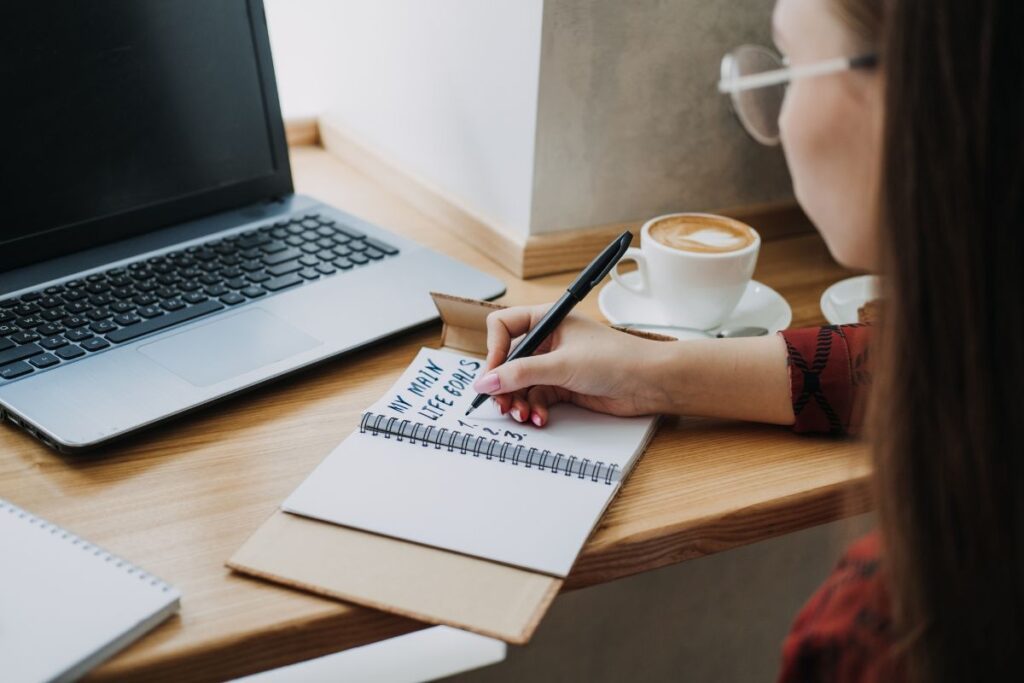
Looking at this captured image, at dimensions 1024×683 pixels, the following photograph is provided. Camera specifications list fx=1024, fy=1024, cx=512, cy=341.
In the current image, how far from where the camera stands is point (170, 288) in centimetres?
88

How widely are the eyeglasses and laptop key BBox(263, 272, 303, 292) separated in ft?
1.34

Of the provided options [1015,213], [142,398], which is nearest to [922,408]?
[1015,213]

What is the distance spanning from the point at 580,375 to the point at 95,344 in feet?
1.23

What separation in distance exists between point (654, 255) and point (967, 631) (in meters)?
0.46

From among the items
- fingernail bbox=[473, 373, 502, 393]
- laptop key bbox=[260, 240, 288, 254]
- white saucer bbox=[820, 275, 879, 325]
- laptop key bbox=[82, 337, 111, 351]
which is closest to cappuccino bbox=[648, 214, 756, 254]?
white saucer bbox=[820, 275, 879, 325]

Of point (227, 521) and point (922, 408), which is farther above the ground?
point (922, 408)

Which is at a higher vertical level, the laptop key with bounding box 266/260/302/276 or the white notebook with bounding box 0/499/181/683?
the white notebook with bounding box 0/499/181/683

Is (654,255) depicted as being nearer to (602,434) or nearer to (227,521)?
(602,434)

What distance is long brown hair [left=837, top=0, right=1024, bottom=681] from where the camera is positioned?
1.40 ft

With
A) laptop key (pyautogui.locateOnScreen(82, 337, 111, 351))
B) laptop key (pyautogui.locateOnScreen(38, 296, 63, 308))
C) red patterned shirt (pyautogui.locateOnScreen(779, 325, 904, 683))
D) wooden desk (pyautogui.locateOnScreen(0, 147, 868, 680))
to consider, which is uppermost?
red patterned shirt (pyautogui.locateOnScreen(779, 325, 904, 683))

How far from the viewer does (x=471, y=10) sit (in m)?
0.99

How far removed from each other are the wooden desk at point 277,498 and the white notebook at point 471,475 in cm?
2

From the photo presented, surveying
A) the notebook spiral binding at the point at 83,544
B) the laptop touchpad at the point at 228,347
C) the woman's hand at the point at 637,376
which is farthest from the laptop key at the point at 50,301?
the woman's hand at the point at 637,376

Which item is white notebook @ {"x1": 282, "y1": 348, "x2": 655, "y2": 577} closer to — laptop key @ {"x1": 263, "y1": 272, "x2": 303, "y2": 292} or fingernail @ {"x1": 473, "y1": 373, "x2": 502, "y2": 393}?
fingernail @ {"x1": 473, "y1": 373, "x2": 502, "y2": 393}
